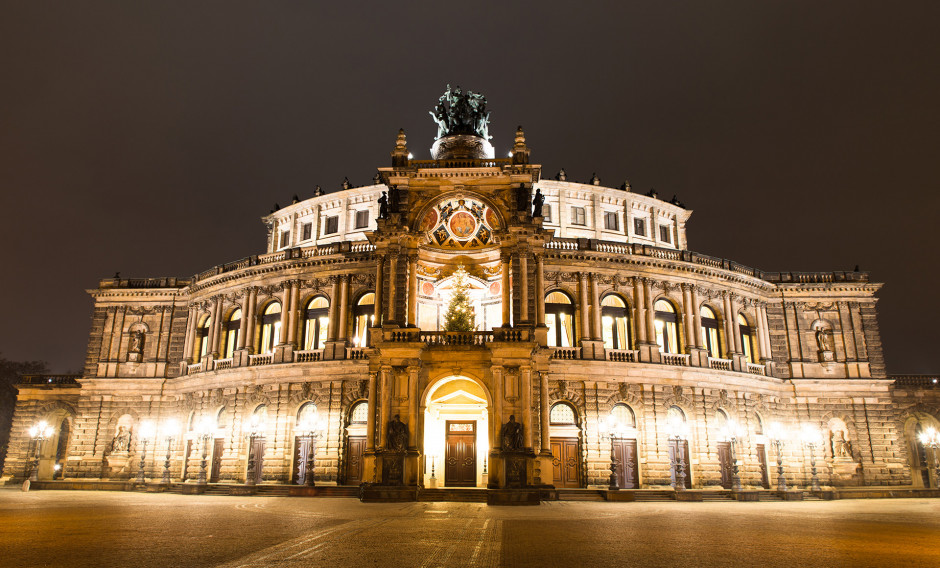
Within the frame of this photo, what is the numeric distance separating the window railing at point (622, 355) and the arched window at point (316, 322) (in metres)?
18.2

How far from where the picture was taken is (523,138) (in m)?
36.2

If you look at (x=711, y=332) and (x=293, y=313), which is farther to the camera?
(x=711, y=332)

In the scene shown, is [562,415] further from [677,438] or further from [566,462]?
[677,438]

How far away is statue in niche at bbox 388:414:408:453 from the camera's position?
30.0 meters

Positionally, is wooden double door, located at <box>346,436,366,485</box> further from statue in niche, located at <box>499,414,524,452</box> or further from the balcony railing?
the balcony railing

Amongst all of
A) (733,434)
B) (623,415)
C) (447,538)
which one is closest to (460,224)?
(623,415)

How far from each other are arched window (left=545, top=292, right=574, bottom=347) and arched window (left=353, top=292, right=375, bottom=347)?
11.2 metres

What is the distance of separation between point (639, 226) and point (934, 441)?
2540 cm

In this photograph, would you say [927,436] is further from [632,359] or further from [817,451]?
[632,359]

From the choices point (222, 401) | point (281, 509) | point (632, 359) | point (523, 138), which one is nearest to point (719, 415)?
point (632, 359)

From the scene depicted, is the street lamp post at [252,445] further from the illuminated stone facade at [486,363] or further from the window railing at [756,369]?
the window railing at [756,369]

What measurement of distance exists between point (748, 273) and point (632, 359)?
12.5 metres

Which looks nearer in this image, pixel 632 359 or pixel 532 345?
pixel 532 345

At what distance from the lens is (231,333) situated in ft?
148
